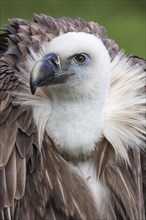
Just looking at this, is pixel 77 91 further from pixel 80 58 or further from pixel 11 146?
pixel 11 146

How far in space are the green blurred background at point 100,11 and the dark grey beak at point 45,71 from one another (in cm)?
691

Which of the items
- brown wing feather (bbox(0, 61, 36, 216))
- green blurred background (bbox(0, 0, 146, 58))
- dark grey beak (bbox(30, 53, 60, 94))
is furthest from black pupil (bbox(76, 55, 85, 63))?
green blurred background (bbox(0, 0, 146, 58))

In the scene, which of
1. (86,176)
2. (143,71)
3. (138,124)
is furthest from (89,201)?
(143,71)

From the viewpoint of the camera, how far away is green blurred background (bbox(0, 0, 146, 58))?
12445 mm

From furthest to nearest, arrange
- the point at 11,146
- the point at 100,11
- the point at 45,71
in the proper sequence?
the point at 100,11, the point at 11,146, the point at 45,71

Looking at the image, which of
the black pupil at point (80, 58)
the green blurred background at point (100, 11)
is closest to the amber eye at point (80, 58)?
the black pupil at point (80, 58)

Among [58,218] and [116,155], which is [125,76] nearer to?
[116,155]

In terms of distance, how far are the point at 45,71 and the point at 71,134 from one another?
0.37 metres

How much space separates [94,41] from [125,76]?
14.3 inches

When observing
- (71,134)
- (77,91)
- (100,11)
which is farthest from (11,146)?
(100,11)

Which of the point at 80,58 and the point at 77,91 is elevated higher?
the point at 80,58

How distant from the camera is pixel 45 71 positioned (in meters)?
5.04

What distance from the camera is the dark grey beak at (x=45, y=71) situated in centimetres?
498

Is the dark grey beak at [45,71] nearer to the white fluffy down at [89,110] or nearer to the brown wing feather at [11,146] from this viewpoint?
the white fluffy down at [89,110]
